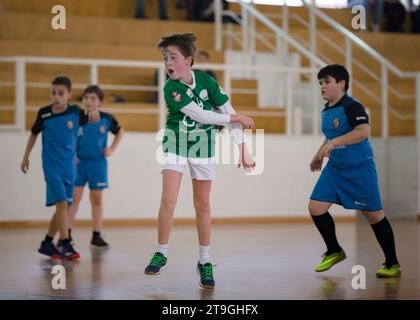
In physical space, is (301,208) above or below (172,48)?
below

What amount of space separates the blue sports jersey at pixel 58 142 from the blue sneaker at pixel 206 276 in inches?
72.6

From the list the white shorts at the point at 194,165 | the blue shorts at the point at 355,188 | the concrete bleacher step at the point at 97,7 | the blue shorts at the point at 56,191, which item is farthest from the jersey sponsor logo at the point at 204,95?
the concrete bleacher step at the point at 97,7

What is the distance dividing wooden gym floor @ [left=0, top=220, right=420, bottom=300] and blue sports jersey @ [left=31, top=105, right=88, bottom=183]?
2.17 feet

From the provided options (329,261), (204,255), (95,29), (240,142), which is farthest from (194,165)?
(95,29)

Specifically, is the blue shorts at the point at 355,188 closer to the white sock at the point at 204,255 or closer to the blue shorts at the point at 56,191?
the white sock at the point at 204,255

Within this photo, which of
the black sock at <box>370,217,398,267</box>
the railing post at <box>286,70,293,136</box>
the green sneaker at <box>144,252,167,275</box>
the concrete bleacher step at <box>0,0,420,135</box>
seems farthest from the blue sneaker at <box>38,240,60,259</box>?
the railing post at <box>286,70,293,136</box>

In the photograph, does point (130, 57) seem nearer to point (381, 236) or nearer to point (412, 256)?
point (412, 256)

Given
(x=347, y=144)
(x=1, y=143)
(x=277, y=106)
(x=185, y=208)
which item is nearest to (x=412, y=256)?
(x=347, y=144)

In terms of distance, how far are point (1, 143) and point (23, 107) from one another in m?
0.48

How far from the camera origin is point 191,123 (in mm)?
4934

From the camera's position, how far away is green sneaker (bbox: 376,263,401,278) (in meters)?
5.46

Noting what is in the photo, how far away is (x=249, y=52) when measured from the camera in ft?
40.9

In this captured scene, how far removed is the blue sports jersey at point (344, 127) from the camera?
547 centimetres

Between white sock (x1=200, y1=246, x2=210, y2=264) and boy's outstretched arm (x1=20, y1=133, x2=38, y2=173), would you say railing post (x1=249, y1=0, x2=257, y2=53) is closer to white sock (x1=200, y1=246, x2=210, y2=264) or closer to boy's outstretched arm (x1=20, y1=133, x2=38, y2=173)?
boy's outstretched arm (x1=20, y1=133, x2=38, y2=173)
